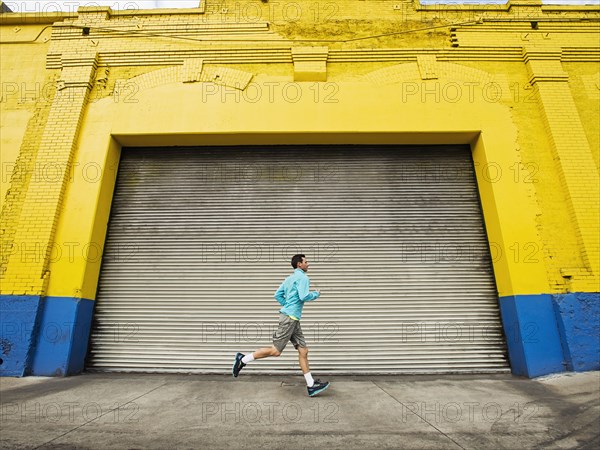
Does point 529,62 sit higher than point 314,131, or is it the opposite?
point 529,62

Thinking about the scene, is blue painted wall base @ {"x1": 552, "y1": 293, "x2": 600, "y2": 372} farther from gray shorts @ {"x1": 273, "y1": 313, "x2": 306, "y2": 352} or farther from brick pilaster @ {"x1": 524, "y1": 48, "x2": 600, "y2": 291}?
gray shorts @ {"x1": 273, "y1": 313, "x2": 306, "y2": 352}

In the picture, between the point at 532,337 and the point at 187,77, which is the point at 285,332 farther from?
the point at 187,77

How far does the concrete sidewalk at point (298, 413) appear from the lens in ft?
9.14

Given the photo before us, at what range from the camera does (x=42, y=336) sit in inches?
209

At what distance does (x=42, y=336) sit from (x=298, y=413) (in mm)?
4485

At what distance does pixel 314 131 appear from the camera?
636 centimetres

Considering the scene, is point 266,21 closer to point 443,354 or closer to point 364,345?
point 364,345

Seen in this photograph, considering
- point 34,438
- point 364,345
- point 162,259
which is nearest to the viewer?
point 34,438

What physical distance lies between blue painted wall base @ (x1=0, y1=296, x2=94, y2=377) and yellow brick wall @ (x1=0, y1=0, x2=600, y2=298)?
263 millimetres

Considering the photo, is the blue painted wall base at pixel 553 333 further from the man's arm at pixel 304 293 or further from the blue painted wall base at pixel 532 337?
the man's arm at pixel 304 293

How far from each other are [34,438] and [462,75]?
827 centimetres

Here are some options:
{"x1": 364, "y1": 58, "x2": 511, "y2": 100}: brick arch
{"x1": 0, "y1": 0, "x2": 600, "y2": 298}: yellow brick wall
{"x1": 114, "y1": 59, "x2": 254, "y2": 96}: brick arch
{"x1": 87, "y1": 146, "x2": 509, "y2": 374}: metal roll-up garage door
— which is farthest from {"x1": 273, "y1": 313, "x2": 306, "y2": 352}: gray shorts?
{"x1": 364, "y1": 58, "x2": 511, "y2": 100}: brick arch

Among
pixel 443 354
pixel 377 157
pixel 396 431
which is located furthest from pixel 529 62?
pixel 396 431

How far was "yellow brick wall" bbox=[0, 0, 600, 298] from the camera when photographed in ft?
18.9
